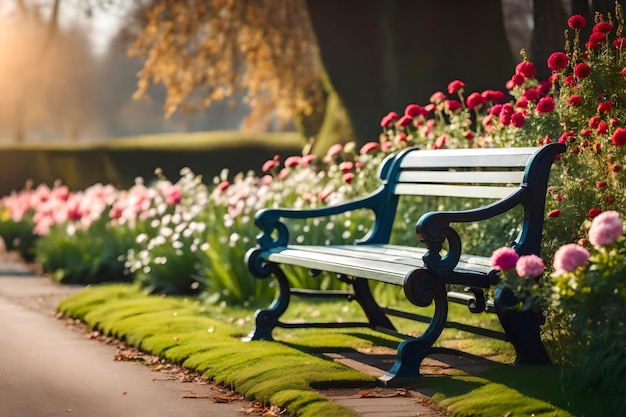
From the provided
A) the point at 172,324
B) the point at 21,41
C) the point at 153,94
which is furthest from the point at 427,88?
the point at 153,94

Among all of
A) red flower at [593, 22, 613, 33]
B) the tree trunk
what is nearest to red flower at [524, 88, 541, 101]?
red flower at [593, 22, 613, 33]

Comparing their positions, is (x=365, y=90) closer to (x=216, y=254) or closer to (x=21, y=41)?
(x=216, y=254)

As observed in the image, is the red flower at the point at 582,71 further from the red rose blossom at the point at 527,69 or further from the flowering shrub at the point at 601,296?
the flowering shrub at the point at 601,296

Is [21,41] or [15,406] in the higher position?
[21,41]

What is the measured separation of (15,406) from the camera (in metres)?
5.13

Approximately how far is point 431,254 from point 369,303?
1946 millimetres

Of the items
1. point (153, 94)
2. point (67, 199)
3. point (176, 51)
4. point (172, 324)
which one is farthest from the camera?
point (153, 94)

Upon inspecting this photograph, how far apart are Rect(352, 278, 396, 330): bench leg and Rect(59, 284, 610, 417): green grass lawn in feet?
0.33

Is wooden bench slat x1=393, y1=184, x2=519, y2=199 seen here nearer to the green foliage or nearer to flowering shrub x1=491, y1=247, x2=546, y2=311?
flowering shrub x1=491, y1=247, x2=546, y2=311

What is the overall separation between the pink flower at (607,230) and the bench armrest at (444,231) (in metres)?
0.95

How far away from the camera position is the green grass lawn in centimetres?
475

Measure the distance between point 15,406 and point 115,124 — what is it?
257 ft

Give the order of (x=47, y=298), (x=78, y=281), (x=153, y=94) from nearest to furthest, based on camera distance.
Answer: (x=47, y=298)
(x=78, y=281)
(x=153, y=94)

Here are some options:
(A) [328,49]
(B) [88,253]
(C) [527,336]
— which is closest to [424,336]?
(C) [527,336]
